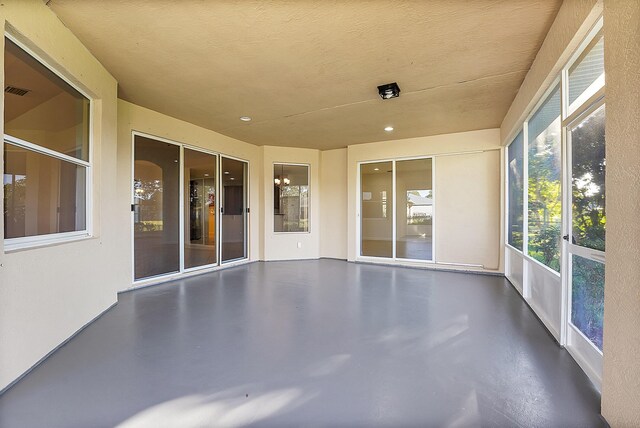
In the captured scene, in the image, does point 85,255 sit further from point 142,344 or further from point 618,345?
point 618,345

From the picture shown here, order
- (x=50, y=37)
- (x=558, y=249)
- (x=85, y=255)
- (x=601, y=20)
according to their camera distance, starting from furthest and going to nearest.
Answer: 1. (x=85, y=255)
2. (x=558, y=249)
3. (x=50, y=37)
4. (x=601, y=20)

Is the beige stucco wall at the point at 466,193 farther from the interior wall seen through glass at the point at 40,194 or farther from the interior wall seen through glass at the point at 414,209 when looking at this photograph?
the interior wall seen through glass at the point at 40,194

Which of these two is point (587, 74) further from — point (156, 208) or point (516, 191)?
point (156, 208)

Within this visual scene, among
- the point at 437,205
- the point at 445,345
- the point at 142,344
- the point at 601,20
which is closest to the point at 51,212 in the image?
the point at 142,344

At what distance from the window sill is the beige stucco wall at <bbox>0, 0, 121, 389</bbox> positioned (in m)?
0.04

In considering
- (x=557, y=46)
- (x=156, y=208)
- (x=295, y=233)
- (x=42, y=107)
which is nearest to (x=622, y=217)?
(x=557, y=46)

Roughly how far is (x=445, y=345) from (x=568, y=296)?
3.51 feet

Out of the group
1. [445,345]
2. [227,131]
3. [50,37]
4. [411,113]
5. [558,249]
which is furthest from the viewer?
[227,131]

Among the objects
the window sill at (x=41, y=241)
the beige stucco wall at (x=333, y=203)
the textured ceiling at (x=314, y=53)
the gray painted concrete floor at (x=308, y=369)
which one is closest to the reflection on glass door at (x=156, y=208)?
the textured ceiling at (x=314, y=53)

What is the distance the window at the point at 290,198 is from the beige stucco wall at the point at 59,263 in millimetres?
3496

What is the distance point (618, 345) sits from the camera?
142cm

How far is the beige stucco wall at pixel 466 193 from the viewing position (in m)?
4.99

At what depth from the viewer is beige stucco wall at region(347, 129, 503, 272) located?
16.4 feet

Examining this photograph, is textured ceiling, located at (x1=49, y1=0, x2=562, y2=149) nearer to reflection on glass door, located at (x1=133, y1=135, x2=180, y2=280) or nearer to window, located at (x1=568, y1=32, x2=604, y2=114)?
window, located at (x1=568, y1=32, x2=604, y2=114)
